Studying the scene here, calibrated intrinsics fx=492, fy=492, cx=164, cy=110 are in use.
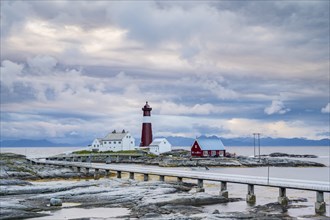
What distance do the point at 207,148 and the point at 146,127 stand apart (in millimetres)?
18440

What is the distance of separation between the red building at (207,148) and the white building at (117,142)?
1919cm

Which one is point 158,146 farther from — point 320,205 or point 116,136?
point 320,205

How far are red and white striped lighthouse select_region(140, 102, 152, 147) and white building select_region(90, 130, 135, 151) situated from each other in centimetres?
427

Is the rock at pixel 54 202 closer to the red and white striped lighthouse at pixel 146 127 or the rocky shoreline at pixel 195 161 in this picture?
the rocky shoreline at pixel 195 161

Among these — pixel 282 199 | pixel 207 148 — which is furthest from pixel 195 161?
pixel 282 199

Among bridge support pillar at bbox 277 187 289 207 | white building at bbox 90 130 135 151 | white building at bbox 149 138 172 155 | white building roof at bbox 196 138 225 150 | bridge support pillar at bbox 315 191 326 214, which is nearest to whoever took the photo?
bridge support pillar at bbox 315 191 326 214

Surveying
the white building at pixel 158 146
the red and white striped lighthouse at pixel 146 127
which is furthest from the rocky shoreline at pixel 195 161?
the red and white striped lighthouse at pixel 146 127

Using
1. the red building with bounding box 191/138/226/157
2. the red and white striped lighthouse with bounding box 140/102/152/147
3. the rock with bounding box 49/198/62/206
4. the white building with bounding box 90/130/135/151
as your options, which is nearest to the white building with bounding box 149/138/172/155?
the red and white striped lighthouse with bounding box 140/102/152/147

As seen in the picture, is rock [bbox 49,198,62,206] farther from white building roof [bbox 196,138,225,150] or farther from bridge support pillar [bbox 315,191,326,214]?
A: white building roof [bbox 196,138,225,150]

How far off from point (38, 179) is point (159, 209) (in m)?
36.3

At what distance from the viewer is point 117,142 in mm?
129375

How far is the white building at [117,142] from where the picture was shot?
12900cm

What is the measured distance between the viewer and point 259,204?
4606cm

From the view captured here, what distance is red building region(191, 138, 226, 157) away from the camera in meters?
119
